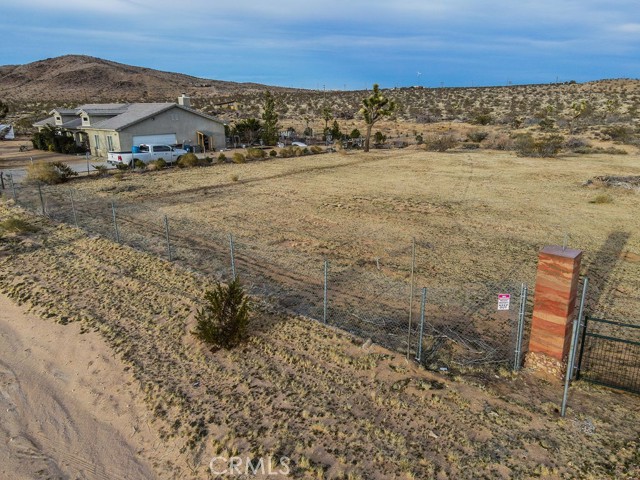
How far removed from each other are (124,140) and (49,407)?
35.6m

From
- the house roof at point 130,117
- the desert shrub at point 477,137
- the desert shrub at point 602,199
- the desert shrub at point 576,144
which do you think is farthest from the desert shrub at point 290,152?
the desert shrub at point 602,199

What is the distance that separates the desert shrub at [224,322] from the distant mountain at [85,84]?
119278 millimetres

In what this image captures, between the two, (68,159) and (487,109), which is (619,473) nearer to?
(68,159)

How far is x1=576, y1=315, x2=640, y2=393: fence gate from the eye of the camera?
8.67 metres

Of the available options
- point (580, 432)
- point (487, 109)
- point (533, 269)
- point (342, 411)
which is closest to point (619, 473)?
point (580, 432)

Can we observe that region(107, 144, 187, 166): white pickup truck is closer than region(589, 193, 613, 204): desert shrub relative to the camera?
No

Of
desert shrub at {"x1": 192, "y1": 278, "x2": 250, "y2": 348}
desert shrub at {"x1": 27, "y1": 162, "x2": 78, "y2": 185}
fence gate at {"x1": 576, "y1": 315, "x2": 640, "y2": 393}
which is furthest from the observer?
desert shrub at {"x1": 27, "y1": 162, "x2": 78, "y2": 185}

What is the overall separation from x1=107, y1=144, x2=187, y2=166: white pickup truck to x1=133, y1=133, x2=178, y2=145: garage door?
259cm

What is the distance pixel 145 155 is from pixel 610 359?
35.2 meters

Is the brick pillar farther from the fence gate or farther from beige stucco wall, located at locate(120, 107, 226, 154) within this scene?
beige stucco wall, located at locate(120, 107, 226, 154)

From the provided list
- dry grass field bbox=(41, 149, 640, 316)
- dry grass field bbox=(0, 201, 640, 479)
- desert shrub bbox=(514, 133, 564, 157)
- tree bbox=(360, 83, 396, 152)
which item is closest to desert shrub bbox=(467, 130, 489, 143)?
desert shrub bbox=(514, 133, 564, 157)

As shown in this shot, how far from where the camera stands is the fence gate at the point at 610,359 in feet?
28.5

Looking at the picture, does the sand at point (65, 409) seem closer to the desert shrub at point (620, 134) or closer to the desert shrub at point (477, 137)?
the desert shrub at point (477, 137)

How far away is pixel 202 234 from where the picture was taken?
18469mm
